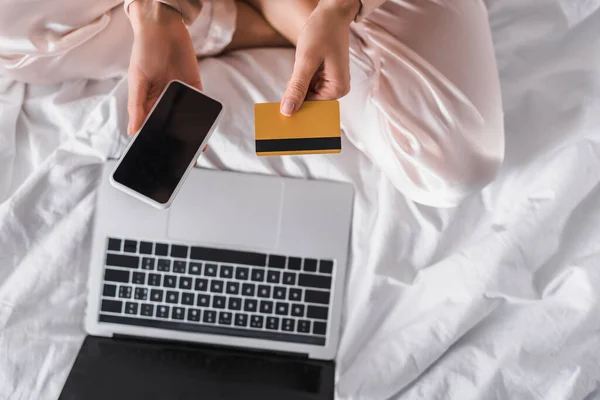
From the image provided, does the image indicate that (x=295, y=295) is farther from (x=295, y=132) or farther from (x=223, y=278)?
(x=295, y=132)

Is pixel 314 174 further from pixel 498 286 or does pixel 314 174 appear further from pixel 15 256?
pixel 15 256

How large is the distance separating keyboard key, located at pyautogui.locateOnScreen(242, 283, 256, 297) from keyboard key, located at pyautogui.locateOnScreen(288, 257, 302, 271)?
0.20ft

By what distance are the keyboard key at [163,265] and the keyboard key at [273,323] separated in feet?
0.52

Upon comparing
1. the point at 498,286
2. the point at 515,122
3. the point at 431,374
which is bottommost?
the point at 431,374

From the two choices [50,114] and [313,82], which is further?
[50,114]

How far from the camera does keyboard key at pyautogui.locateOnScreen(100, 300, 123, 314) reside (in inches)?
30.2

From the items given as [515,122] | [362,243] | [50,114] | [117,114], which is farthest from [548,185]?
[50,114]

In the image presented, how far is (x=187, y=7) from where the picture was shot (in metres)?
0.72

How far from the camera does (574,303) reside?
780 millimetres

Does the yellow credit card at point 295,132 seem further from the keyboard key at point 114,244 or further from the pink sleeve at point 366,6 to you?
the keyboard key at point 114,244

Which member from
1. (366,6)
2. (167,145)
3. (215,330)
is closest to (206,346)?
(215,330)

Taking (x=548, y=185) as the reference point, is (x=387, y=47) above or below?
above

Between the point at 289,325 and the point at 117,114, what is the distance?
388 mm

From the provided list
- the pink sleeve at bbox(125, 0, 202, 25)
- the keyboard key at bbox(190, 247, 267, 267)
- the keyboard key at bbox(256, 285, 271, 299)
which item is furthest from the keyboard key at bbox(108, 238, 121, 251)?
the pink sleeve at bbox(125, 0, 202, 25)
